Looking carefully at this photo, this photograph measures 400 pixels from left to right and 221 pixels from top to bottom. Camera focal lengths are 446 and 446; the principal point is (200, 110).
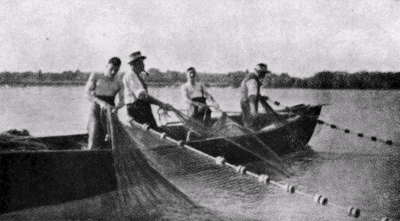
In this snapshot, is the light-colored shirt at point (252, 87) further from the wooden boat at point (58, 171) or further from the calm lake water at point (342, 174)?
the calm lake water at point (342, 174)

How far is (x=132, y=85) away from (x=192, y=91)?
3.84 m

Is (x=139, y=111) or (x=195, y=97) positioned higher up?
(x=195, y=97)

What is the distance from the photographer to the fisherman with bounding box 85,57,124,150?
7.20 m

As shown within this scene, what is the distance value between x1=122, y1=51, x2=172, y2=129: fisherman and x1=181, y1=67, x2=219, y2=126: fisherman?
299 centimetres

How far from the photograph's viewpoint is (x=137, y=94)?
7504mm

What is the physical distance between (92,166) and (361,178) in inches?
246

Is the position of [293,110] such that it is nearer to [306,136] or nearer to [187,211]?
[306,136]

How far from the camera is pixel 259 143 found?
9602 mm

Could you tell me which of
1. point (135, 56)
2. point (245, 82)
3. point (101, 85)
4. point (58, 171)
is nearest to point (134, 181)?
point (58, 171)

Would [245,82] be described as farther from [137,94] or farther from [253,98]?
[137,94]

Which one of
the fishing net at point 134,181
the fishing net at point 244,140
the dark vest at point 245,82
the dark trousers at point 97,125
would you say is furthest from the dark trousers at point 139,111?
the dark vest at point 245,82

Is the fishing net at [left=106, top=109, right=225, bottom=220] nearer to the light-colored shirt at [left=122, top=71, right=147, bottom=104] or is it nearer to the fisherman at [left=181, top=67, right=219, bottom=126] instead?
the light-colored shirt at [left=122, top=71, right=147, bottom=104]

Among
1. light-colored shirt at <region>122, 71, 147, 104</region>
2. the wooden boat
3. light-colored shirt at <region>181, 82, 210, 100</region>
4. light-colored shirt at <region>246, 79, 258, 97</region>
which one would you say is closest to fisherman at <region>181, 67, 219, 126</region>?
light-colored shirt at <region>181, 82, 210, 100</region>

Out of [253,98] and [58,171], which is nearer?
[58,171]
